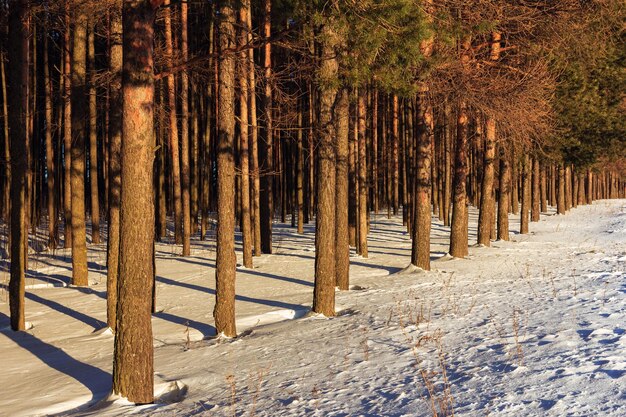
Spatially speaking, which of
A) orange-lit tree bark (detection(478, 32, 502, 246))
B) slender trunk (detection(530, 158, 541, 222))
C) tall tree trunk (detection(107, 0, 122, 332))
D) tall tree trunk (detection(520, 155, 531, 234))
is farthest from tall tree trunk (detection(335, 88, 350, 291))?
slender trunk (detection(530, 158, 541, 222))

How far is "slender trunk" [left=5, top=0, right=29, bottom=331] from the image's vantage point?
10.4 meters

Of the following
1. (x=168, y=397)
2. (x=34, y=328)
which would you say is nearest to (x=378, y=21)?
(x=168, y=397)

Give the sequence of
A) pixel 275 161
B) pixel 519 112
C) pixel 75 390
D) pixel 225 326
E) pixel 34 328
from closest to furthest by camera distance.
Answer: pixel 75 390 → pixel 225 326 → pixel 34 328 → pixel 519 112 → pixel 275 161

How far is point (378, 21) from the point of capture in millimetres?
8812

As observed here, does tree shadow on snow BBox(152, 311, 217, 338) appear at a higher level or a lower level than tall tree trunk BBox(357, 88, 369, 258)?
lower

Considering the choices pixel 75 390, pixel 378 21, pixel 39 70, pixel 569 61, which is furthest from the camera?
pixel 39 70

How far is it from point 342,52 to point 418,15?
1556mm

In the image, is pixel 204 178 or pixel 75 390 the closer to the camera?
pixel 75 390

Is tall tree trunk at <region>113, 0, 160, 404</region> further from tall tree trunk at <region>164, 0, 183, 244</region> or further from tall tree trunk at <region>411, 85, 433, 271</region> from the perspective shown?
tall tree trunk at <region>164, 0, 183, 244</region>

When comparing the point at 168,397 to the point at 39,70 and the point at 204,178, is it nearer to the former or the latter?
the point at 204,178

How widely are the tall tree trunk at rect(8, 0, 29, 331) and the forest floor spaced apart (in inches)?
29.0

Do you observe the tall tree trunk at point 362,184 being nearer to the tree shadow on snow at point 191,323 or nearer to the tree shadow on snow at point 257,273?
the tree shadow on snow at point 257,273

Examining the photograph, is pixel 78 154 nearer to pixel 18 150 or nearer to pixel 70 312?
pixel 18 150

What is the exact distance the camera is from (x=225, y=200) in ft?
30.7
